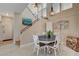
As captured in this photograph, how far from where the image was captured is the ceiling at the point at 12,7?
2.47 m

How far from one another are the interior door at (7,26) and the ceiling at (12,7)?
149 millimetres

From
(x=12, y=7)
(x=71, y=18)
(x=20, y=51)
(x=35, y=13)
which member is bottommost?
(x=20, y=51)

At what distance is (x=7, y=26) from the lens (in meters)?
2.53

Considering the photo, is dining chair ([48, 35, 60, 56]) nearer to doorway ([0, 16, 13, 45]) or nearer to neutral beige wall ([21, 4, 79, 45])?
neutral beige wall ([21, 4, 79, 45])

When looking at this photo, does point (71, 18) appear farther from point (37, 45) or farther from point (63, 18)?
point (37, 45)

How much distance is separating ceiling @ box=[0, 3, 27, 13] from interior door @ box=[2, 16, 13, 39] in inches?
5.9

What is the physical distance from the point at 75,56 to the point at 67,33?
16.8 inches

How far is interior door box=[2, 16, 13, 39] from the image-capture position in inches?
98.2

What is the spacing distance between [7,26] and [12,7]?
0.35 meters

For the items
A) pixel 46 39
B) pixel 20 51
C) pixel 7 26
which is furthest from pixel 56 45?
pixel 7 26

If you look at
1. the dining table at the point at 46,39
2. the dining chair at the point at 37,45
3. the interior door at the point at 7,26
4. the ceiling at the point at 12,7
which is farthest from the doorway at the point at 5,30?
the dining table at the point at 46,39

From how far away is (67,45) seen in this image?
2.54m

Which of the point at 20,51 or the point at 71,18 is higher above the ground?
the point at 71,18

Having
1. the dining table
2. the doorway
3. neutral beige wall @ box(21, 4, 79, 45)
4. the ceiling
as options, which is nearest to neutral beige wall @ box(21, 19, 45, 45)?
neutral beige wall @ box(21, 4, 79, 45)
